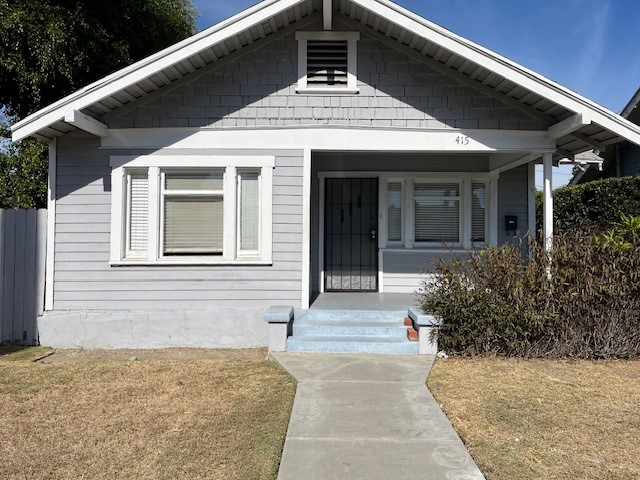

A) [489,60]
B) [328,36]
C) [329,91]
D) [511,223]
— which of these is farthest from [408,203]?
[328,36]

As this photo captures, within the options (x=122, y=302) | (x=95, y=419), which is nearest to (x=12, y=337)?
(x=122, y=302)

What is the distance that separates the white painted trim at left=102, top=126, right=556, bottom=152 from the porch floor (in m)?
2.52

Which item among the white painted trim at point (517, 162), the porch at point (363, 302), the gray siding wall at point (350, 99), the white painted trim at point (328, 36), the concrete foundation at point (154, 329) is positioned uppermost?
the white painted trim at point (328, 36)

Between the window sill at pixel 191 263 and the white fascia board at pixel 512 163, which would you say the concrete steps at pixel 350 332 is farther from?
the white fascia board at pixel 512 163

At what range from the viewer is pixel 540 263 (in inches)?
249

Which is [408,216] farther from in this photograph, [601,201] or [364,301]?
[601,201]

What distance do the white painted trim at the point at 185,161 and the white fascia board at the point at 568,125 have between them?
14.5 feet

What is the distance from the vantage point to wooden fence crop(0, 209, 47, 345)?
7.07 metres

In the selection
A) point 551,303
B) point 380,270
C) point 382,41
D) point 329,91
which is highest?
point 382,41

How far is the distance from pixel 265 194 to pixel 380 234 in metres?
2.82

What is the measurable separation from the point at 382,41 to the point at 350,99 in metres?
1.05

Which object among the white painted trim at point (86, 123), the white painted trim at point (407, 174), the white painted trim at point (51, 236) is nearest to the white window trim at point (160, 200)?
A: the white painted trim at point (86, 123)

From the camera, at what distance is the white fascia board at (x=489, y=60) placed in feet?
21.2

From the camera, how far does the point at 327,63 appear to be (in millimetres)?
7316
